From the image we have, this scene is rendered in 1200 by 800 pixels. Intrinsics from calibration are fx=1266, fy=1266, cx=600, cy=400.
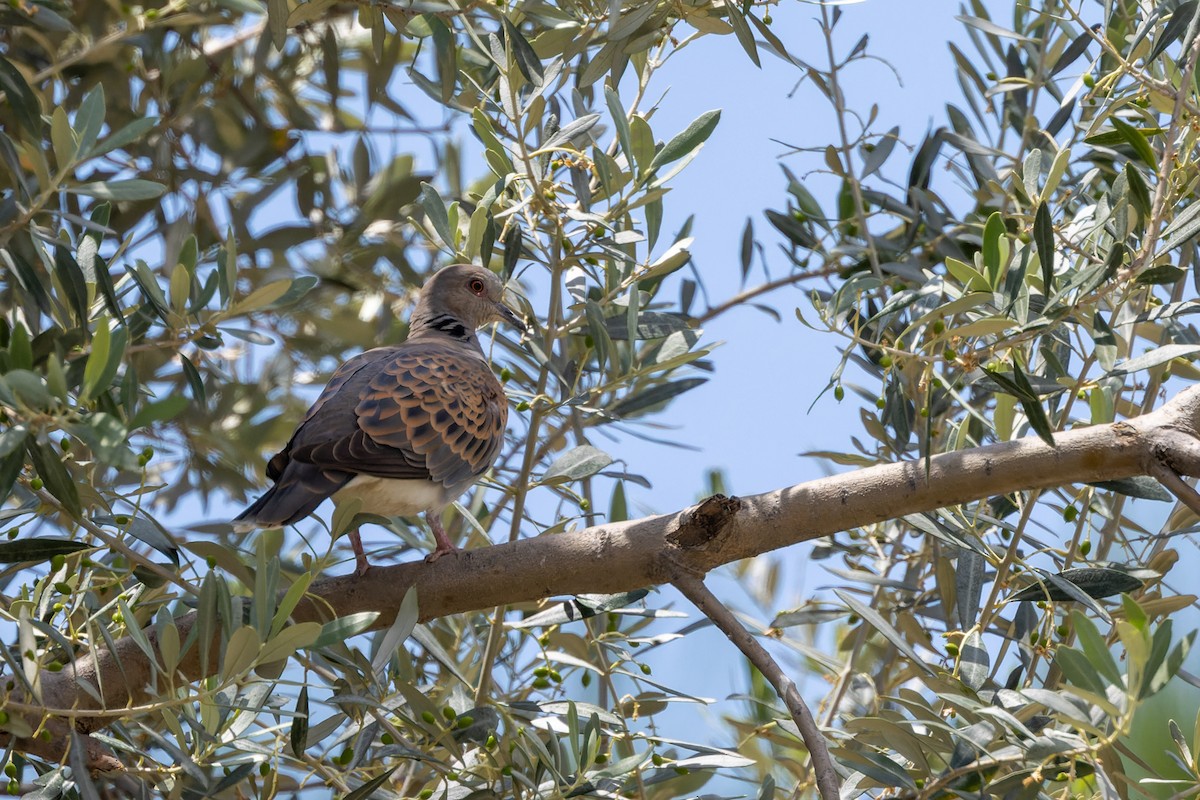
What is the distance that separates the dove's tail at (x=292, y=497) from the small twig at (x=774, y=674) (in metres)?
0.86

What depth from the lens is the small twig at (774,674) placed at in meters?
1.88

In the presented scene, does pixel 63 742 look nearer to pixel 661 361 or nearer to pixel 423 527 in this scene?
pixel 423 527

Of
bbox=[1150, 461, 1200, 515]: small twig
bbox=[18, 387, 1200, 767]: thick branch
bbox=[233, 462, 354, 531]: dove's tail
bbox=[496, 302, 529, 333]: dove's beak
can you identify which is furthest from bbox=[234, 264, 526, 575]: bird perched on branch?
bbox=[1150, 461, 1200, 515]: small twig

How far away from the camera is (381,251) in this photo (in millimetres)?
4094

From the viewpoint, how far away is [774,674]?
Result: 2.00 metres

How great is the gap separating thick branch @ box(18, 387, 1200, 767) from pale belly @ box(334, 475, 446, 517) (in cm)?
36

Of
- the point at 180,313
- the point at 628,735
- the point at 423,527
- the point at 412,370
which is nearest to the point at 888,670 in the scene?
the point at 628,735

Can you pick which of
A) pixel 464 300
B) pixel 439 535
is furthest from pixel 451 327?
pixel 439 535

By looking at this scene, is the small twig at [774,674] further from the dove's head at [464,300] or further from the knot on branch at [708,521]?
the dove's head at [464,300]

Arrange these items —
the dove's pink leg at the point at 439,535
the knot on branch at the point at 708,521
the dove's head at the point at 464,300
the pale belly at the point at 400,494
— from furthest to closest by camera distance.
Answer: the dove's head at the point at 464,300
the pale belly at the point at 400,494
the dove's pink leg at the point at 439,535
the knot on branch at the point at 708,521

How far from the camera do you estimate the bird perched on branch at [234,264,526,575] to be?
2.70 meters

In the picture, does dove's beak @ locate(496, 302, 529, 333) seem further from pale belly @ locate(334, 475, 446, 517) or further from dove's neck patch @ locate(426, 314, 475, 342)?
pale belly @ locate(334, 475, 446, 517)

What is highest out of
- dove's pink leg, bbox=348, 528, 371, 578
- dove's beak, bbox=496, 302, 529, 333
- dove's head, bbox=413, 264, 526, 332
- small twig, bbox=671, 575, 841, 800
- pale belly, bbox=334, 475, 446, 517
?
dove's head, bbox=413, 264, 526, 332

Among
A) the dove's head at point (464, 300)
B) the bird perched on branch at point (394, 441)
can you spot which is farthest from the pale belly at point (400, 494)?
the dove's head at point (464, 300)
